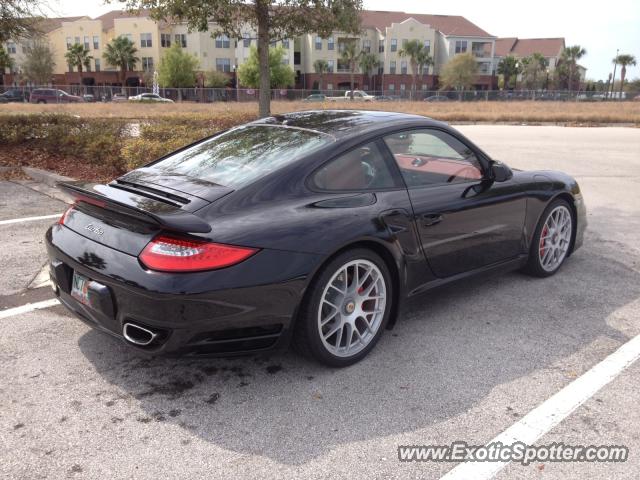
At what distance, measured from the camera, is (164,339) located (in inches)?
111

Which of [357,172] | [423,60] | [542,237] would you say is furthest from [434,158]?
[423,60]

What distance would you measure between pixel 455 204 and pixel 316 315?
4.62 feet

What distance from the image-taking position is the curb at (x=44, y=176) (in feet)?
27.3

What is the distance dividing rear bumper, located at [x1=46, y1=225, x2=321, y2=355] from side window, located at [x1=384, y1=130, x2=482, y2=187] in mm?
1281

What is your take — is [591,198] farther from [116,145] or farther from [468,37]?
[468,37]

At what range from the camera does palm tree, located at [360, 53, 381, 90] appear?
8425cm

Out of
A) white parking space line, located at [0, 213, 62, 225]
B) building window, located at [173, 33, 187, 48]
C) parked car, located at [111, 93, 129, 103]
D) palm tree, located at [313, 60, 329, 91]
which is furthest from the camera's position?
palm tree, located at [313, 60, 329, 91]

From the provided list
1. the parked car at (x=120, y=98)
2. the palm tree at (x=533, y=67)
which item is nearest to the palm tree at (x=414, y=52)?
the palm tree at (x=533, y=67)

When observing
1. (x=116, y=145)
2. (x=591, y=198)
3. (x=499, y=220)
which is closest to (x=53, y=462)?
(x=499, y=220)

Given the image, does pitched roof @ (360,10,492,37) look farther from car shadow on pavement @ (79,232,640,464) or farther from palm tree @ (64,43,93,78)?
car shadow on pavement @ (79,232,640,464)

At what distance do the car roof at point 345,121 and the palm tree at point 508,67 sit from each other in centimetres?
9438

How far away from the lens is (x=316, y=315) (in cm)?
313

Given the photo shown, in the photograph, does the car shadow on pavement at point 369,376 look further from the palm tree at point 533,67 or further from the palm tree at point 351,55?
the palm tree at point 533,67

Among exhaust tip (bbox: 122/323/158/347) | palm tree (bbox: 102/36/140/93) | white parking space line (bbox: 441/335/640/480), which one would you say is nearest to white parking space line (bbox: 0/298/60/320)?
exhaust tip (bbox: 122/323/158/347)
